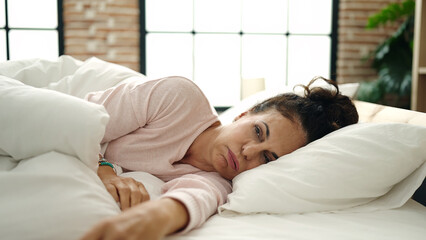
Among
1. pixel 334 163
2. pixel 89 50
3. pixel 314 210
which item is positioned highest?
pixel 89 50

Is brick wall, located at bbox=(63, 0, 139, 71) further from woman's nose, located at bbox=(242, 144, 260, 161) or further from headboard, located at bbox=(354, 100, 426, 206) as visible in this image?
woman's nose, located at bbox=(242, 144, 260, 161)

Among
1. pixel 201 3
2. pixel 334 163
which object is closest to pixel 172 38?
pixel 201 3

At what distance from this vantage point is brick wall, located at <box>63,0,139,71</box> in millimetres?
3104

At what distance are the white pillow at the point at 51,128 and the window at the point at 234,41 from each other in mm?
2410

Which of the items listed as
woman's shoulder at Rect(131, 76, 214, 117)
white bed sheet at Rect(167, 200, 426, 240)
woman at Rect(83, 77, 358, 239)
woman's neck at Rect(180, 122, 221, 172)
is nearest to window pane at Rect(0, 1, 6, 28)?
woman at Rect(83, 77, 358, 239)

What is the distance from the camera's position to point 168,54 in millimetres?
3430

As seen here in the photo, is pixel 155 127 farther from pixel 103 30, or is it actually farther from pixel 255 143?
pixel 103 30

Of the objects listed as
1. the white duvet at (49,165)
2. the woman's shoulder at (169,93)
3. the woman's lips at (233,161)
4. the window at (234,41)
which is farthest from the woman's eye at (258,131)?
the window at (234,41)

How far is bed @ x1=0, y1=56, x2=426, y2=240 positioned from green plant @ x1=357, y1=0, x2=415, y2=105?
1882 millimetres

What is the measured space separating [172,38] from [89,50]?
713 millimetres

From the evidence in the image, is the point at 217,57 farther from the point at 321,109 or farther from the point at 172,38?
the point at 321,109

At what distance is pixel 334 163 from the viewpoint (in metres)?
1.10

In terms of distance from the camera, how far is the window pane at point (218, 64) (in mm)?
3477

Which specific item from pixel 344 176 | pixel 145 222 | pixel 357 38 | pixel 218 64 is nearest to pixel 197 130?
pixel 344 176
